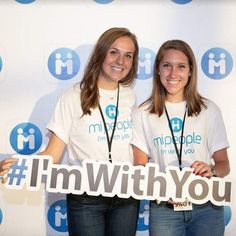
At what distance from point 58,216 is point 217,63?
1.07 m

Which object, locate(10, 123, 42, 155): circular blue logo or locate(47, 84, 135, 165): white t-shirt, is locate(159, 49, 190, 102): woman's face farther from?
locate(10, 123, 42, 155): circular blue logo

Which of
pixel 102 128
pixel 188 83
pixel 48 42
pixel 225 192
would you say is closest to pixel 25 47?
pixel 48 42

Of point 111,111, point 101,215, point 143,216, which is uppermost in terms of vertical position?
point 111,111

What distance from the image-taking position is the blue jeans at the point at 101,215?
131 cm

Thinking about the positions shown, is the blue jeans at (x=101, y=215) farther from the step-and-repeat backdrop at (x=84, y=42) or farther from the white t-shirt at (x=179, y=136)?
the step-and-repeat backdrop at (x=84, y=42)

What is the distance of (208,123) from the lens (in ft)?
4.31

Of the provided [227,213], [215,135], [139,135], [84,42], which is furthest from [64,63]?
[227,213]

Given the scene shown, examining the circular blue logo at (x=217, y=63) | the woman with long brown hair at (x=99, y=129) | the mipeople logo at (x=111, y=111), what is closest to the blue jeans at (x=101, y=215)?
the woman with long brown hair at (x=99, y=129)

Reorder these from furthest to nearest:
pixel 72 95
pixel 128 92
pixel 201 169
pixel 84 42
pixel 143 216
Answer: pixel 143 216 → pixel 84 42 → pixel 128 92 → pixel 72 95 → pixel 201 169

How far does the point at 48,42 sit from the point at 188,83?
675 mm

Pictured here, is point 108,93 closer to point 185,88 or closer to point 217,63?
point 185,88

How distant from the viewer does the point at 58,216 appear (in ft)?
5.45

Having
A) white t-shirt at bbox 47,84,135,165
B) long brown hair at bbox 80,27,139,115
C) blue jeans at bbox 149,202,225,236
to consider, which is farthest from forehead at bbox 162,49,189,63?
blue jeans at bbox 149,202,225,236

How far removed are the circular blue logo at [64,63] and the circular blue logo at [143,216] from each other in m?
0.72
